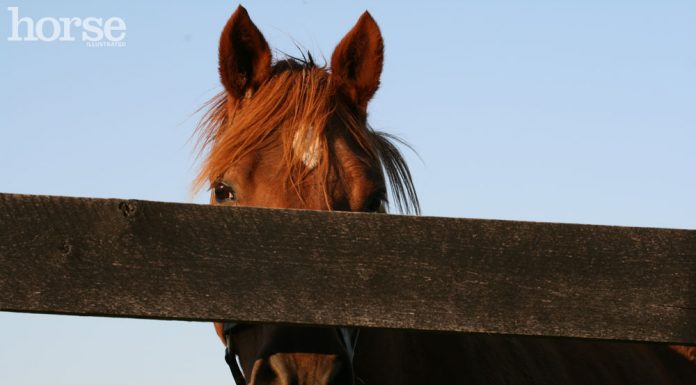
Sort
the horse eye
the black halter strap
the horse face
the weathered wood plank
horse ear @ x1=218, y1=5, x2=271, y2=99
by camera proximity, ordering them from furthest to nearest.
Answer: horse ear @ x1=218, y1=5, x2=271, y2=99 < the horse eye < the black halter strap < the horse face < the weathered wood plank

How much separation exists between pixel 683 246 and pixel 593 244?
0.24 meters

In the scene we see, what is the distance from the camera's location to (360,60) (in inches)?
163

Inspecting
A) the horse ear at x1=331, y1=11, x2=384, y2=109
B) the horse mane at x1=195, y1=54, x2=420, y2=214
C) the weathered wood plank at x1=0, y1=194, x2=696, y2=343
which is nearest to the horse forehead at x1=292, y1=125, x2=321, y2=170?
the horse mane at x1=195, y1=54, x2=420, y2=214

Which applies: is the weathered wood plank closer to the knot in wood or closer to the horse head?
the knot in wood

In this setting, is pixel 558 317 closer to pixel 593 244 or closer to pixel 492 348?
pixel 593 244

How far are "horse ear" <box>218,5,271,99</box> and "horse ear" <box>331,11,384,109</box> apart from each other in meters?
0.33

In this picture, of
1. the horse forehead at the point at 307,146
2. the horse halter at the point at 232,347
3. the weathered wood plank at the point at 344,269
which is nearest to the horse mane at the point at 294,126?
the horse forehead at the point at 307,146

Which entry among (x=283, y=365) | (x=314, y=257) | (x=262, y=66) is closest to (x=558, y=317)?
(x=314, y=257)

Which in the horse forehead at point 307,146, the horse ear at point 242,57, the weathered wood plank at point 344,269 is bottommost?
the weathered wood plank at point 344,269

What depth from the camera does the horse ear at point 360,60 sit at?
409 centimetres

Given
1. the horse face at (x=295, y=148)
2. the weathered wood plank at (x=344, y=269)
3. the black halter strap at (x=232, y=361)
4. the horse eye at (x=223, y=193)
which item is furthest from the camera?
the horse eye at (x=223, y=193)

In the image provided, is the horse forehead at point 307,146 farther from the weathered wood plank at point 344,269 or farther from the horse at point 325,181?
the weathered wood plank at point 344,269

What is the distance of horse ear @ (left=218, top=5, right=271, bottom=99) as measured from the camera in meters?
4.09

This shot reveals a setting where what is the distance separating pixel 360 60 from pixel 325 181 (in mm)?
987
